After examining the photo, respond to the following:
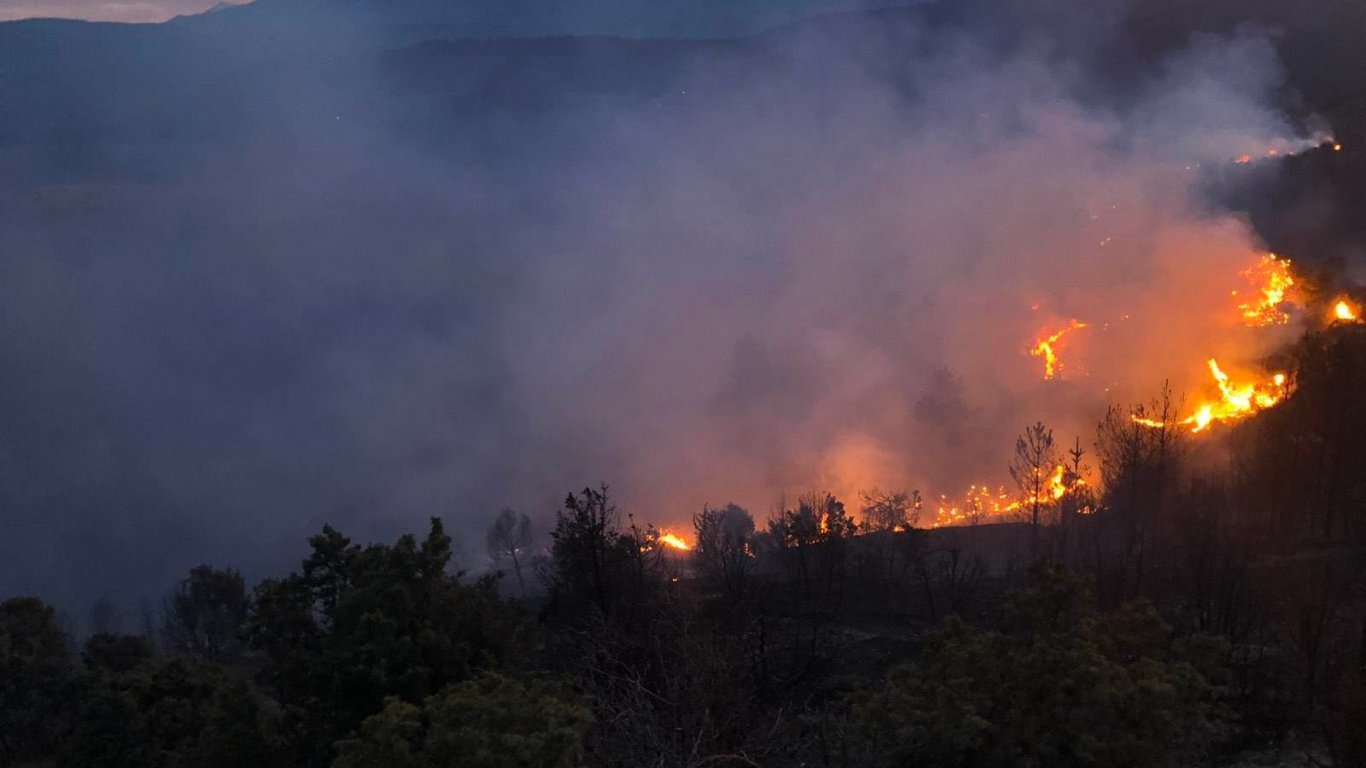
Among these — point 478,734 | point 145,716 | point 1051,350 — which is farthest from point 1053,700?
point 1051,350

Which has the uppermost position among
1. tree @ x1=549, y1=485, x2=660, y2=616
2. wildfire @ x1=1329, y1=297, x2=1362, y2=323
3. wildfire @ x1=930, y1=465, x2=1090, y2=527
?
wildfire @ x1=1329, y1=297, x2=1362, y2=323

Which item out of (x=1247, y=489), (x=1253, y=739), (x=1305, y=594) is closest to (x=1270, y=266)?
(x=1247, y=489)

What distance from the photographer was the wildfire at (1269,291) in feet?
161

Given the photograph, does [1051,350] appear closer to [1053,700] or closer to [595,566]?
[595,566]

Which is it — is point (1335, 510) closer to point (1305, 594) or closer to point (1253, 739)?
point (1305, 594)

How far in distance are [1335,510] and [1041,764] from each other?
84.0 feet

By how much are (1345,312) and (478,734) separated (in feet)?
163

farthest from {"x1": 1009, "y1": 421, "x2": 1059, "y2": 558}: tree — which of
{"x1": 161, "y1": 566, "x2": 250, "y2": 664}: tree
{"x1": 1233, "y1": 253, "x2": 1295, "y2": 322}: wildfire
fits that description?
{"x1": 161, "y1": 566, "x2": 250, "y2": 664}: tree

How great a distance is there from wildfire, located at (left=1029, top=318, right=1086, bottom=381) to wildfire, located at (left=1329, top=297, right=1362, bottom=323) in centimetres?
→ 1366

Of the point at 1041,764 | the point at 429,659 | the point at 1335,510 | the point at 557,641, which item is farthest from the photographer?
the point at 1335,510

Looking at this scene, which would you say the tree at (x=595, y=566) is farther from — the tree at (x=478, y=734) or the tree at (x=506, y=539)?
the tree at (x=506, y=539)

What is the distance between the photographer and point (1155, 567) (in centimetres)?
2505

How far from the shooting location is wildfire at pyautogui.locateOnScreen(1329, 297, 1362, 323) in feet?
147

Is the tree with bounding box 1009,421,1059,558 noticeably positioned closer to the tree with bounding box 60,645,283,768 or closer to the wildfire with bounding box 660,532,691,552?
the wildfire with bounding box 660,532,691,552
